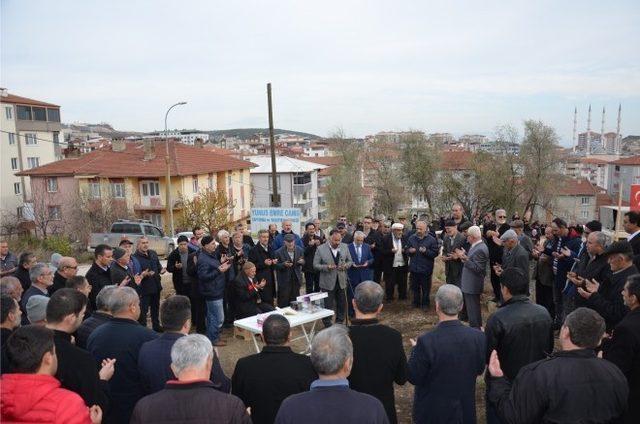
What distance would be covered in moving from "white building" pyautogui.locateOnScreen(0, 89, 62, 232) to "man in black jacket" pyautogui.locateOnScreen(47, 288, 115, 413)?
1687 inches

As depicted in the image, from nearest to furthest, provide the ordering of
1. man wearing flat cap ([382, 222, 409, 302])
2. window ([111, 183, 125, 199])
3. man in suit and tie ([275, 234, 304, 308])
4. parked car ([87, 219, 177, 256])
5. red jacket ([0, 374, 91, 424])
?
red jacket ([0, 374, 91, 424]) → man in suit and tie ([275, 234, 304, 308]) → man wearing flat cap ([382, 222, 409, 302]) → parked car ([87, 219, 177, 256]) → window ([111, 183, 125, 199])

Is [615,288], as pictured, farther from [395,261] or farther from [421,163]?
[421,163]

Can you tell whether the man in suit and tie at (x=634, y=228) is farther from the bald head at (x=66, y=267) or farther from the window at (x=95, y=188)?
the window at (x=95, y=188)

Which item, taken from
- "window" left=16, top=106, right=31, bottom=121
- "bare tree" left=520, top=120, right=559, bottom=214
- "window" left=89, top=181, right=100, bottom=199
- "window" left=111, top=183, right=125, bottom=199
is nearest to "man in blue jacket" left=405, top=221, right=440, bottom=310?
"window" left=89, top=181, right=100, bottom=199

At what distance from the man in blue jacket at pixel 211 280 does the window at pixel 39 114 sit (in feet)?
160

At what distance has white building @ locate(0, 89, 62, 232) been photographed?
42.7m

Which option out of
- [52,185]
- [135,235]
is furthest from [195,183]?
[135,235]

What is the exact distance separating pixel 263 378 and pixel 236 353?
4.77m

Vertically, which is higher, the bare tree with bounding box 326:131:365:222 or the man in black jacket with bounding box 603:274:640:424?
the man in black jacket with bounding box 603:274:640:424

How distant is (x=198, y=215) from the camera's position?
2725cm

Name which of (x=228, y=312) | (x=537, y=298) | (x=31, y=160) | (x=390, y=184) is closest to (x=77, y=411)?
(x=228, y=312)

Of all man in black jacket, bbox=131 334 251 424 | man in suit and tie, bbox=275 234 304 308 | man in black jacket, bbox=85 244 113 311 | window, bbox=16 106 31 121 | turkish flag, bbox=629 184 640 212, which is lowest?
man in suit and tie, bbox=275 234 304 308

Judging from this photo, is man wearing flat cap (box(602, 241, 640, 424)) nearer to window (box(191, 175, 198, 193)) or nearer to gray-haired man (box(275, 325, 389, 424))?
gray-haired man (box(275, 325, 389, 424))

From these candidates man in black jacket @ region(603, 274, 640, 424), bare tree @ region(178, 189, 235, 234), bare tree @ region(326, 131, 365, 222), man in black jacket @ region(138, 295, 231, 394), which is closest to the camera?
man in black jacket @ region(603, 274, 640, 424)
